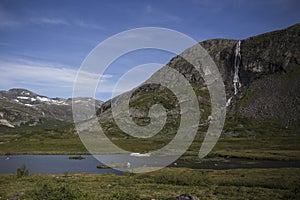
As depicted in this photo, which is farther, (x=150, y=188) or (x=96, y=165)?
(x=96, y=165)

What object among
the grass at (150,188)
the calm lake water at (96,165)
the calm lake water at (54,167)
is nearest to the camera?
the grass at (150,188)

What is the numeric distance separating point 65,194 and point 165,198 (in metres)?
14.3

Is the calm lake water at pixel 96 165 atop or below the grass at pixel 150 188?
below

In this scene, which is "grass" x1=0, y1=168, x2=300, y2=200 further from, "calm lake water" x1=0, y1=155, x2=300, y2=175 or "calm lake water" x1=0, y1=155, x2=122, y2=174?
"calm lake water" x1=0, y1=155, x2=300, y2=175

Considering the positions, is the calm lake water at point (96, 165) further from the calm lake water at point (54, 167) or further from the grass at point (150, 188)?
the grass at point (150, 188)

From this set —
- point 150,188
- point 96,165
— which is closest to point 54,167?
point 96,165

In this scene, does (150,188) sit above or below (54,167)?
above

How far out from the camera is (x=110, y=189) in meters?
53.8

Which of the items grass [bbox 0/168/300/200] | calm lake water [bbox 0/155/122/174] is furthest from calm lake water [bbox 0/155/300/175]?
grass [bbox 0/168/300/200]

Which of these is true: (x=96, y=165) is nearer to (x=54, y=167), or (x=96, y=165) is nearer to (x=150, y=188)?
(x=54, y=167)

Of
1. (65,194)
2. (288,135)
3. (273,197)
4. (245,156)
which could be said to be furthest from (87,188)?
(288,135)

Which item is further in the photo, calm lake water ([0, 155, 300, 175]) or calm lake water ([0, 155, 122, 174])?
calm lake water ([0, 155, 300, 175])

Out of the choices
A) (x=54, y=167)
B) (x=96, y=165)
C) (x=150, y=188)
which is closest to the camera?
(x=150, y=188)

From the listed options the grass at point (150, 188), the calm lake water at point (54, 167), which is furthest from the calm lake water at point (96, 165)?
the grass at point (150, 188)
